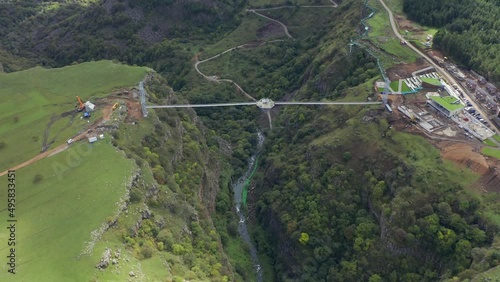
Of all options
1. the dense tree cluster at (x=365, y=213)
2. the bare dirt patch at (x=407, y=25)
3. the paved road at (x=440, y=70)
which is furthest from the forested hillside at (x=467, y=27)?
the dense tree cluster at (x=365, y=213)

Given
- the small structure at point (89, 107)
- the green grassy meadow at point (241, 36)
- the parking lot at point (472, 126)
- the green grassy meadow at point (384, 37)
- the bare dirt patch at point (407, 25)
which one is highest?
the bare dirt patch at point (407, 25)

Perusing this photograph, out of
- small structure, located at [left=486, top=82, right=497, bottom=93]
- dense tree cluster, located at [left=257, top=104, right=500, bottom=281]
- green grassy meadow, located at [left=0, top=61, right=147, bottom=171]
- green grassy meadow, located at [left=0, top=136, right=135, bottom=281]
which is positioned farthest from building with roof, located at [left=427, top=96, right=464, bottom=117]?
green grassy meadow, located at [left=0, top=61, right=147, bottom=171]

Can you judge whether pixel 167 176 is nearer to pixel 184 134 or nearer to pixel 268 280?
pixel 184 134

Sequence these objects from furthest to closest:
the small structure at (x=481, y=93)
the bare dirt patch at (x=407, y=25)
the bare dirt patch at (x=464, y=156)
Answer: the bare dirt patch at (x=407, y=25) → the small structure at (x=481, y=93) → the bare dirt patch at (x=464, y=156)

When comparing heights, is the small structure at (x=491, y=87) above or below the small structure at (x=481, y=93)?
above

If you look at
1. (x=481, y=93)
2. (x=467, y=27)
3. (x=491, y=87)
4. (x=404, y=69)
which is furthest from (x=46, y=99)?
(x=467, y=27)

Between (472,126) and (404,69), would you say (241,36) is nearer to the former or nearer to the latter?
(404,69)

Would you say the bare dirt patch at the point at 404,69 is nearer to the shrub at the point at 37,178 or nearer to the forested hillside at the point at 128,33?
the shrub at the point at 37,178

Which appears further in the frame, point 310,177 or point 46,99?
point 46,99
